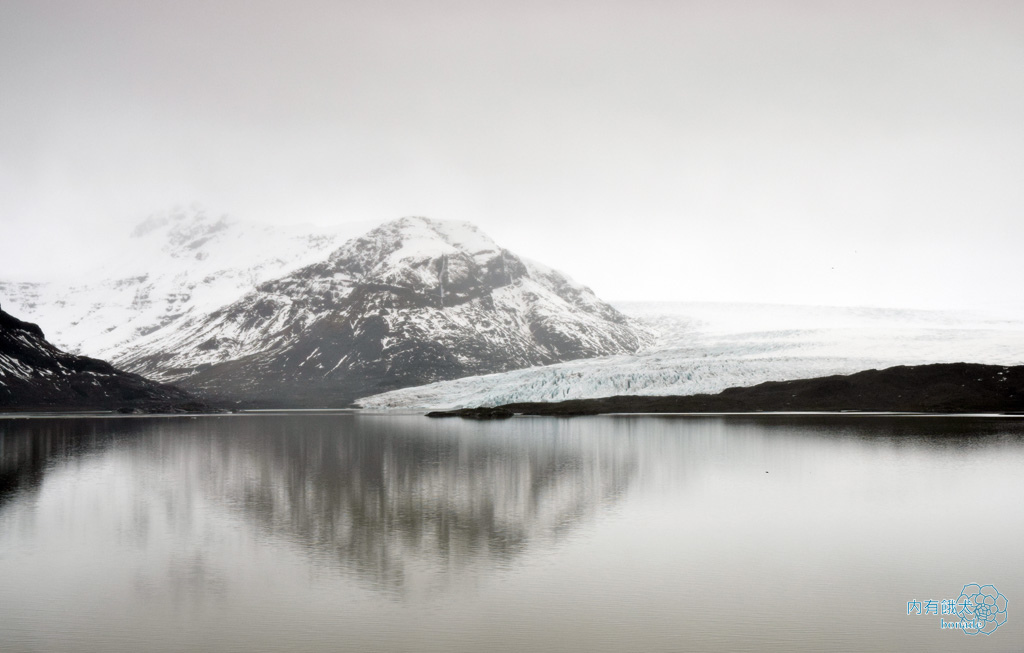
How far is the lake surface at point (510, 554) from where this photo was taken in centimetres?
1286

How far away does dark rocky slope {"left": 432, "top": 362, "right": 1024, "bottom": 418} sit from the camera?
8219 centimetres

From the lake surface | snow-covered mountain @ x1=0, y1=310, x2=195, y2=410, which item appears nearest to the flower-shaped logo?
the lake surface

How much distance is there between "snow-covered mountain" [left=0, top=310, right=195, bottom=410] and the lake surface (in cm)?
12158

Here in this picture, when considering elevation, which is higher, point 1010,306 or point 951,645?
point 1010,306

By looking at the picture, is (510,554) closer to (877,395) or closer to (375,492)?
(375,492)

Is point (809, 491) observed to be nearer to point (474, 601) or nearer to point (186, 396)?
point (474, 601)

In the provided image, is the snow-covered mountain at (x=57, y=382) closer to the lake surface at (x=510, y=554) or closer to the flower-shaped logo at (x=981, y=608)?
the lake surface at (x=510, y=554)

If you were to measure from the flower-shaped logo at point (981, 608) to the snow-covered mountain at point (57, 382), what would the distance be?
14940 centimetres

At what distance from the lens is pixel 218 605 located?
47.1 ft

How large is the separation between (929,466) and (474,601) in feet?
85.9

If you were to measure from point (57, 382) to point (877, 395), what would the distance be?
13835 cm

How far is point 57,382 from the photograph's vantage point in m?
150

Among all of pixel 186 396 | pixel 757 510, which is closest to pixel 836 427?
pixel 757 510

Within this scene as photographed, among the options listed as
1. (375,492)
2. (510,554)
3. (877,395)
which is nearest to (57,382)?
(877,395)
